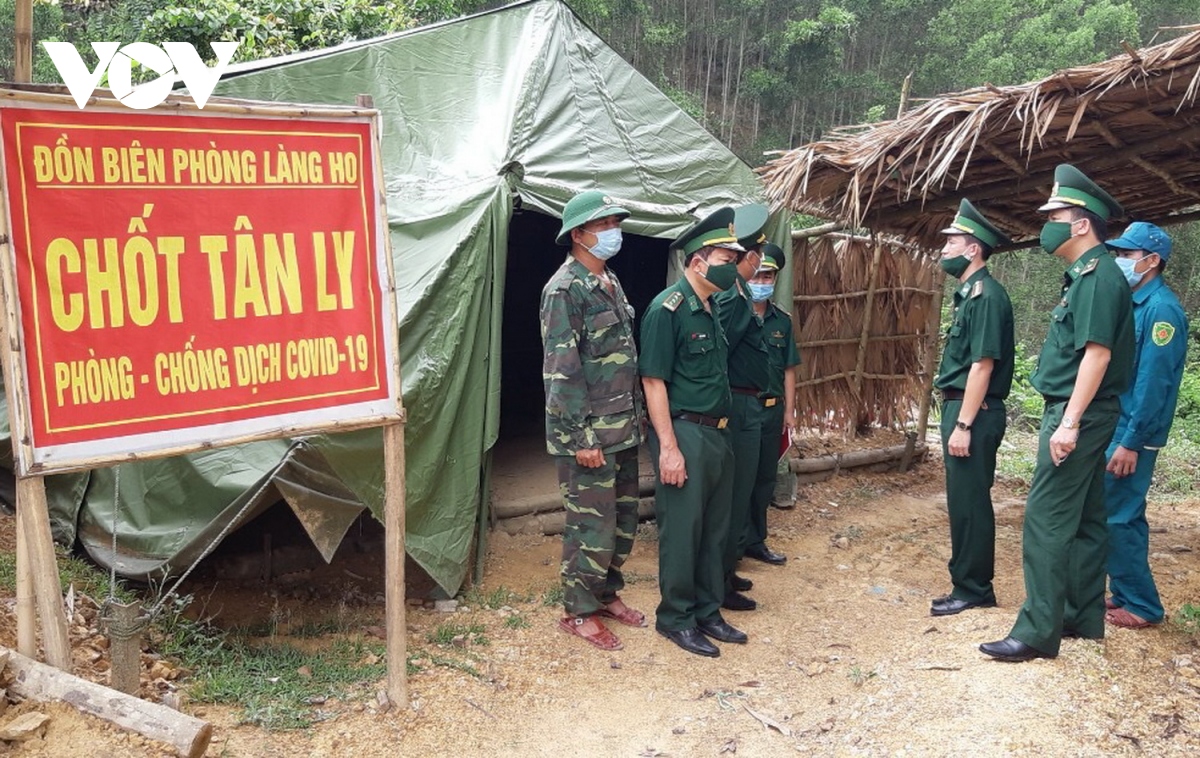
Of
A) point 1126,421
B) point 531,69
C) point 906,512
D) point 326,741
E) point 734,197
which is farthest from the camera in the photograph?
point 906,512

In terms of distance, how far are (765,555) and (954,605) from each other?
120 centimetres

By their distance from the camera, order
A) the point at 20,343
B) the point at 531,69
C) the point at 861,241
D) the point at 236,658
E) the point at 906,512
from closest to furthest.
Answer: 1. the point at 20,343
2. the point at 236,658
3. the point at 531,69
4. the point at 906,512
5. the point at 861,241

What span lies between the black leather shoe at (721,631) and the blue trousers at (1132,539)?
1.67 metres

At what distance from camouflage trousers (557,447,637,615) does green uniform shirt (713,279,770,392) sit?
79cm

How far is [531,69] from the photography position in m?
4.94

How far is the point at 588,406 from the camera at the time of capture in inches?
142

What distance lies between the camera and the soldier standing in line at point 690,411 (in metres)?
3.60

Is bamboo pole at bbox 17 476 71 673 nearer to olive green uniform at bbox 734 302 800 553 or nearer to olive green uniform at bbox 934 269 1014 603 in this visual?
olive green uniform at bbox 734 302 800 553

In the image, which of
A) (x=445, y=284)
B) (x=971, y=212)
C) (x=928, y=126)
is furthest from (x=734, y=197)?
(x=445, y=284)

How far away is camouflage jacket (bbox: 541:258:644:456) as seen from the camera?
11.7ft

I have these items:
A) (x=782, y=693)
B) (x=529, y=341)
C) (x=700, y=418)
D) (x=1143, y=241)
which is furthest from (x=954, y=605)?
(x=529, y=341)

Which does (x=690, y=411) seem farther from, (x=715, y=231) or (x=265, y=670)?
(x=265, y=670)

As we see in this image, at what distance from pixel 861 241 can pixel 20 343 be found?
6.10 m

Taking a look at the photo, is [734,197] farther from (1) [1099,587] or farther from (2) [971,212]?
(1) [1099,587]
